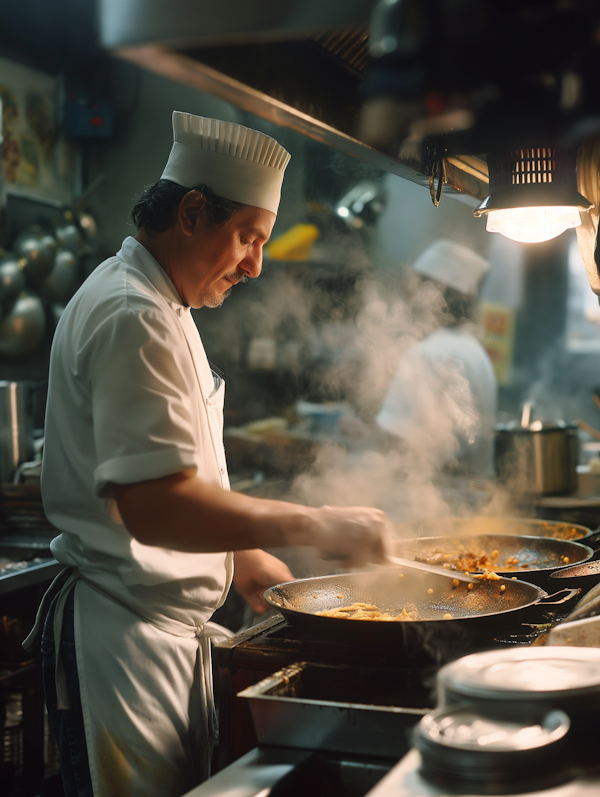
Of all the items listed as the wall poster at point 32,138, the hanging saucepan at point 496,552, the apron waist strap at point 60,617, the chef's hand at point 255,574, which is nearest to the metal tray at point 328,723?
the apron waist strap at point 60,617

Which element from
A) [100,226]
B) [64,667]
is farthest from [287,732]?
[100,226]

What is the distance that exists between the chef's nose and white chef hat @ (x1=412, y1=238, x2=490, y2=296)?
111 inches

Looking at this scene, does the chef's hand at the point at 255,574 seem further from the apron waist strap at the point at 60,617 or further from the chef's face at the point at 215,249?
the chef's face at the point at 215,249

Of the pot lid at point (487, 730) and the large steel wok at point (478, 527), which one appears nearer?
the pot lid at point (487, 730)

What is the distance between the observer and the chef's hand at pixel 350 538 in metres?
1.74

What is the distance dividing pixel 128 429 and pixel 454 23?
1.00 m

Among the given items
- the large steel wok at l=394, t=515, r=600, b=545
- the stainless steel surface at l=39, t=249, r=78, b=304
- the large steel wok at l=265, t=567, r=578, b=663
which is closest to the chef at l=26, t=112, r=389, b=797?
the large steel wok at l=265, t=567, r=578, b=663

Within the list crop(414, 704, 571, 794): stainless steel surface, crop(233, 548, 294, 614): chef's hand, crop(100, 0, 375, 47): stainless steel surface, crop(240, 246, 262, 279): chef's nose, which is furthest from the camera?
crop(233, 548, 294, 614): chef's hand

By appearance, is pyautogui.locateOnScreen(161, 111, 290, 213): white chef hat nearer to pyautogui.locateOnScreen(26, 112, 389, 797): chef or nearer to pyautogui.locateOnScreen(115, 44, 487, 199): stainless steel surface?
pyautogui.locateOnScreen(26, 112, 389, 797): chef

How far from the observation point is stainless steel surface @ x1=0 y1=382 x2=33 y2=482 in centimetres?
392

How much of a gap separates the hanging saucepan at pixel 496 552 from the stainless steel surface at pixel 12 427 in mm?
2275

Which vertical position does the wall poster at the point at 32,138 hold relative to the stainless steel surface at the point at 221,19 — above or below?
above

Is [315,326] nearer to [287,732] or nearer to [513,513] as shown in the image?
[513,513]

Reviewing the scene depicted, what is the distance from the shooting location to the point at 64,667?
1881mm
